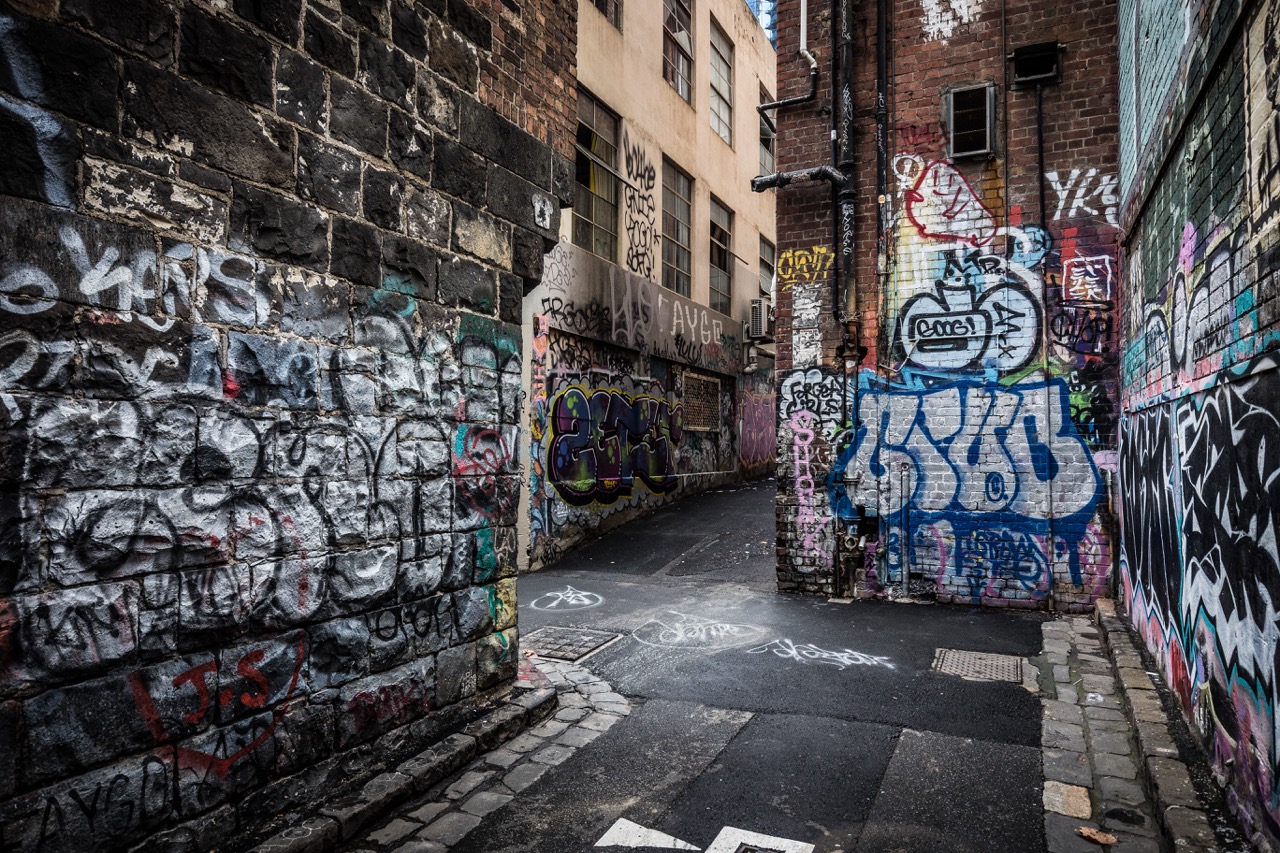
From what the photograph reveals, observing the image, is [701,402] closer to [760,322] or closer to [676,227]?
[760,322]

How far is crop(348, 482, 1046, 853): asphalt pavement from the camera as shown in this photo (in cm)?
351

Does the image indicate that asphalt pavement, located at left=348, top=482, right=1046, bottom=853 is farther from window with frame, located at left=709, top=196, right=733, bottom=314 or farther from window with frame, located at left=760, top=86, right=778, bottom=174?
window with frame, located at left=760, top=86, right=778, bottom=174

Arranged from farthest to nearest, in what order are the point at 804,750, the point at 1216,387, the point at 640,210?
1. the point at 640,210
2. the point at 804,750
3. the point at 1216,387

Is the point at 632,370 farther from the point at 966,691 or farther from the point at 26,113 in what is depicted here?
the point at 26,113

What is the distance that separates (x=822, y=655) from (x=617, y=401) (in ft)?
22.3

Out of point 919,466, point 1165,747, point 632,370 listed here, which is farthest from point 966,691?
point 632,370

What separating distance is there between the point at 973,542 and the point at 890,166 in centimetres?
416

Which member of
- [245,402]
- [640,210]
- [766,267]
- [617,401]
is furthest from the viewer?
[766,267]

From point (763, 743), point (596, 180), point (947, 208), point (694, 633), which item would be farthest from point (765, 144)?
point (763, 743)

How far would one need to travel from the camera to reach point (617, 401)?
12383mm

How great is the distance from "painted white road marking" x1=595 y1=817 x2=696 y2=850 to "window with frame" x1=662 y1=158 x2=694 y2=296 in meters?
11.6

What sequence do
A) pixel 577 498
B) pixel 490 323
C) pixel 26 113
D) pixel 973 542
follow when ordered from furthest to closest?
pixel 577 498 → pixel 973 542 → pixel 490 323 → pixel 26 113

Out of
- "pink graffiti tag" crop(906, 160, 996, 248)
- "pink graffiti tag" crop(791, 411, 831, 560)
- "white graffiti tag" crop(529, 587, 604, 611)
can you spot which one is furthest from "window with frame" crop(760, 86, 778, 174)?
"white graffiti tag" crop(529, 587, 604, 611)

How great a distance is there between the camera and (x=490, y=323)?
476cm
